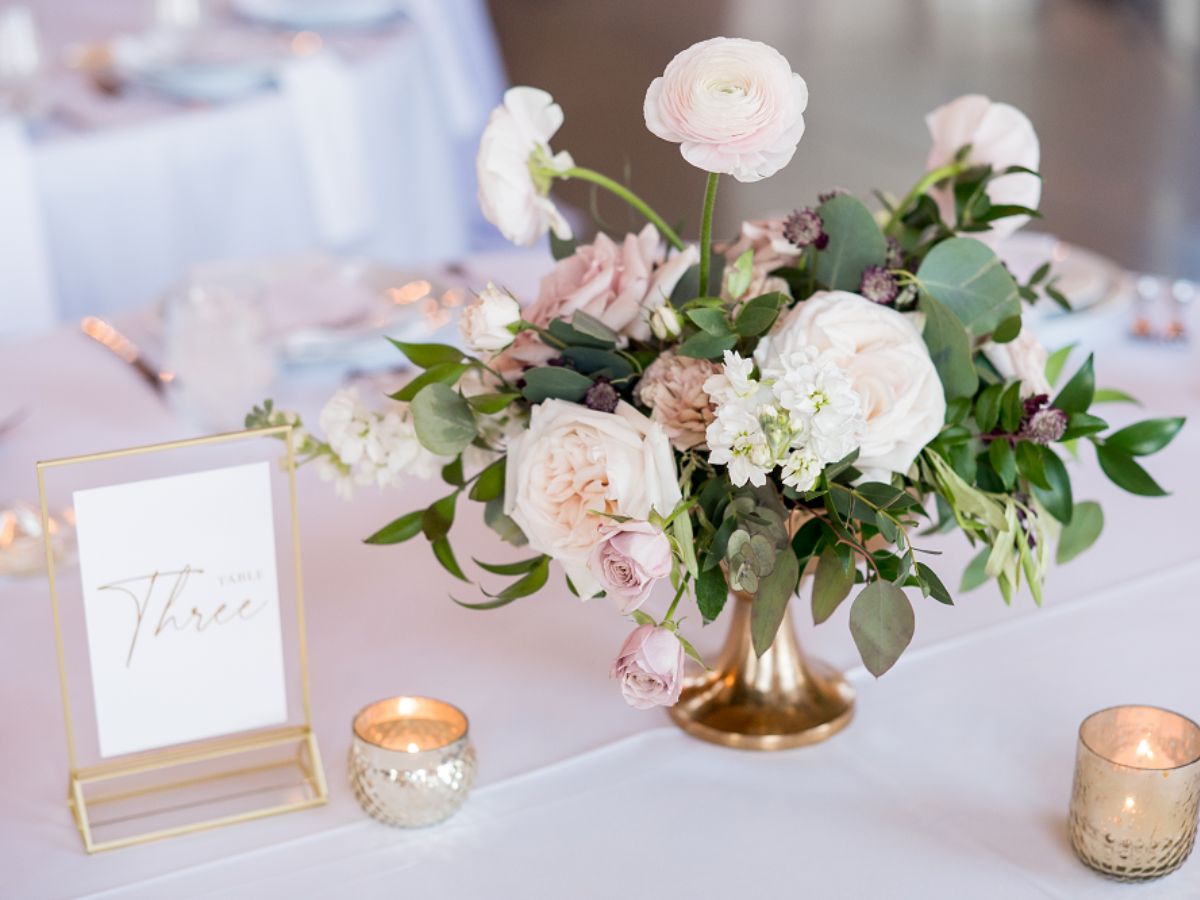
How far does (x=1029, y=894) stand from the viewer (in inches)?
35.3

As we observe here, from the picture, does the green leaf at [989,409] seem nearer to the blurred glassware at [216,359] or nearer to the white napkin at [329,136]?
the blurred glassware at [216,359]

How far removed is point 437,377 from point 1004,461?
37cm

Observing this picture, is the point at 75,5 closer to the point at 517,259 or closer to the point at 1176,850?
the point at 517,259

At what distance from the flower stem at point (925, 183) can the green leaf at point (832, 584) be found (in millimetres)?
310

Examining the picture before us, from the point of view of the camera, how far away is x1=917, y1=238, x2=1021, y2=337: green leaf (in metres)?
0.94

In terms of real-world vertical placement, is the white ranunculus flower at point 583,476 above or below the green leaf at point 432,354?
below

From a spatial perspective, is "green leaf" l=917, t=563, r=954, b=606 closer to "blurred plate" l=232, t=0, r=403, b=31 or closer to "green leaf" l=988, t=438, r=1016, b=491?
"green leaf" l=988, t=438, r=1016, b=491

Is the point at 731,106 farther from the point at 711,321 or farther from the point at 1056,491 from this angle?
the point at 1056,491

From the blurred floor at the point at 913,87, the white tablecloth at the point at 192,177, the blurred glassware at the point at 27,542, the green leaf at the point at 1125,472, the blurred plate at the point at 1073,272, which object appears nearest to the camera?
the green leaf at the point at 1125,472

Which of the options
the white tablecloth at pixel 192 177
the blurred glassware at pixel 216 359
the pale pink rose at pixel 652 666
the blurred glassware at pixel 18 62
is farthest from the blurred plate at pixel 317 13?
the pale pink rose at pixel 652 666

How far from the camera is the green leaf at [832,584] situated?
858 mm

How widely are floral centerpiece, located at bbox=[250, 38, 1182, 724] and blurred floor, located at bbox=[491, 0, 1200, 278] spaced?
321cm

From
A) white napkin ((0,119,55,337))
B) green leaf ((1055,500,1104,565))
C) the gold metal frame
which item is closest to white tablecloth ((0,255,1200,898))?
the gold metal frame

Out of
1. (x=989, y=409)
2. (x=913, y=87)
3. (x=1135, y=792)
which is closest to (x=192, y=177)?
(x=989, y=409)
